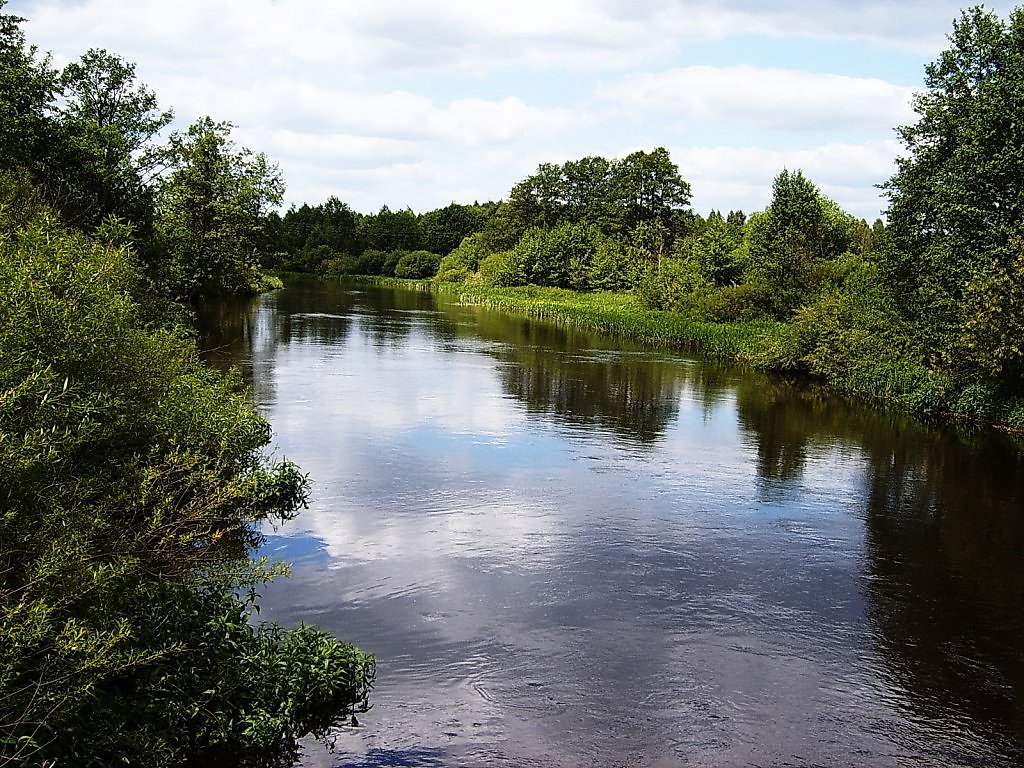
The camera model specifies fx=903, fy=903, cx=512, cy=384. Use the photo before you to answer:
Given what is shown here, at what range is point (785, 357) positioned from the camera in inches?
1393

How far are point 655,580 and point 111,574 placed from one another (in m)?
8.54

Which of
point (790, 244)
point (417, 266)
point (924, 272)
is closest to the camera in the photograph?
point (924, 272)

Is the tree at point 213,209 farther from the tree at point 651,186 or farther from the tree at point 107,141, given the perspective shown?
the tree at point 651,186

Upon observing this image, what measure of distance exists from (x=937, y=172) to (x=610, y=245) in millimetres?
45401

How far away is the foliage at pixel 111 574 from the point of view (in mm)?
5938

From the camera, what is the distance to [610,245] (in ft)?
→ 243

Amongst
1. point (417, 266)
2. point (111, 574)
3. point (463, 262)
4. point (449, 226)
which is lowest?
point (111, 574)

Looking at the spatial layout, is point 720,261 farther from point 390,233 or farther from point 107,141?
point 390,233

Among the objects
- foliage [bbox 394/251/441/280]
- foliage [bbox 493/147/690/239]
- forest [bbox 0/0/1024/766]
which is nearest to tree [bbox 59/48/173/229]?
forest [bbox 0/0/1024/766]

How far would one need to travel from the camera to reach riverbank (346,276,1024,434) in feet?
88.8

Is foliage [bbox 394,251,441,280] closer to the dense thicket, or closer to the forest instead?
the forest

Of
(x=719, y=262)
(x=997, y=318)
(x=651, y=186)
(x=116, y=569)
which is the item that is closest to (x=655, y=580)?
(x=116, y=569)

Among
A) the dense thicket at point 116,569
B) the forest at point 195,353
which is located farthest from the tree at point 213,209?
the dense thicket at point 116,569

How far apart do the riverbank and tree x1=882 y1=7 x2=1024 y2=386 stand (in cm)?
98
